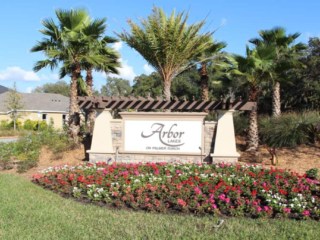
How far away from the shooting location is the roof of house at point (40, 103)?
140 feet

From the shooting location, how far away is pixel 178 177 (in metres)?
8.37

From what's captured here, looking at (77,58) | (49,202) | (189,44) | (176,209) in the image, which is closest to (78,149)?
(77,58)

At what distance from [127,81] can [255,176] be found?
9700cm

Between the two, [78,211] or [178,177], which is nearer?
[78,211]

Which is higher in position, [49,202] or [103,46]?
[103,46]

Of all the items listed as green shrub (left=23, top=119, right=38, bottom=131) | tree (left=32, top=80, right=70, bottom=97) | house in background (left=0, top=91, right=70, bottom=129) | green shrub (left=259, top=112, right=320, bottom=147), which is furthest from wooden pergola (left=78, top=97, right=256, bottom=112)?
tree (left=32, top=80, right=70, bottom=97)

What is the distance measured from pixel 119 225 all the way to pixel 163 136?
635 centimetres

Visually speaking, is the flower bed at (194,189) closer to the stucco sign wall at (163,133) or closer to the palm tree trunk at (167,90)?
the stucco sign wall at (163,133)

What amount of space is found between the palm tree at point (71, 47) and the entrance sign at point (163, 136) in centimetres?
373

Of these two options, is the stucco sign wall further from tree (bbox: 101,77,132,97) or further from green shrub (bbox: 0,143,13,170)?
tree (bbox: 101,77,132,97)

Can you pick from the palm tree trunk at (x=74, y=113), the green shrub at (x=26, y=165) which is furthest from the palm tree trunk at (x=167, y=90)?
the green shrub at (x=26, y=165)

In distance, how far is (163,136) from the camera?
1182 cm

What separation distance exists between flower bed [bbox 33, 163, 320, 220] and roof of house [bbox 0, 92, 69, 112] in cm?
3488

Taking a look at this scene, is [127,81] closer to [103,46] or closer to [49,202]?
[103,46]
